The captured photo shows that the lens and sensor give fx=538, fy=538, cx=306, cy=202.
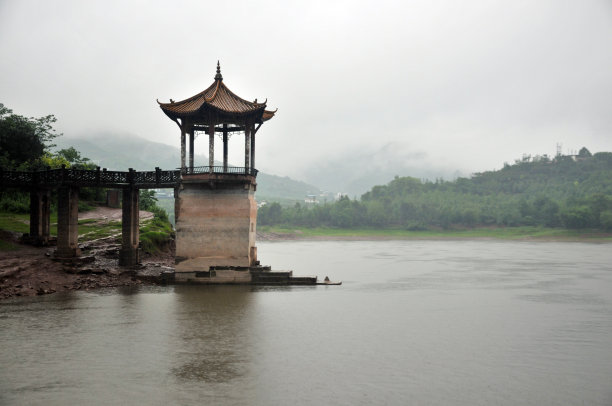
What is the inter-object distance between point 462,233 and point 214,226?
327ft

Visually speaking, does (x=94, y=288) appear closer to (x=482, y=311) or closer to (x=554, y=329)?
(x=482, y=311)

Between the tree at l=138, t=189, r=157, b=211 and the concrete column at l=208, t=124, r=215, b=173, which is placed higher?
the concrete column at l=208, t=124, r=215, b=173

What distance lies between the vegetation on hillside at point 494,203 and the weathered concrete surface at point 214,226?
289ft

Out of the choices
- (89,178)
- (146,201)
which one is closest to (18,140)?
(146,201)

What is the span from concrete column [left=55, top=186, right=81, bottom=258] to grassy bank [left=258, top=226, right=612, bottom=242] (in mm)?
91793

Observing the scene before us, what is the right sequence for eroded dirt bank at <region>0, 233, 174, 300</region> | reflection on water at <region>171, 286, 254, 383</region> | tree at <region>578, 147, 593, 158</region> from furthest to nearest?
tree at <region>578, 147, 593, 158</region>
eroded dirt bank at <region>0, 233, 174, 300</region>
reflection on water at <region>171, 286, 254, 383</region>

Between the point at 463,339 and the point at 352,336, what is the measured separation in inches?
169

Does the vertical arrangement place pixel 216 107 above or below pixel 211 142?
above

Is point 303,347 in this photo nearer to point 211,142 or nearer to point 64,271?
point 211,142

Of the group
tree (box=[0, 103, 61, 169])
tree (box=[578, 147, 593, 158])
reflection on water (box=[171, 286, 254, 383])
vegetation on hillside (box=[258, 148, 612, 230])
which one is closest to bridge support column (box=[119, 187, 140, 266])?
reflection on water (box=[171, 286, 254, 383])

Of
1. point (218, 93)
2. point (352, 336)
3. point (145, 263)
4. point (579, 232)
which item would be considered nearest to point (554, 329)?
point (352, 336)

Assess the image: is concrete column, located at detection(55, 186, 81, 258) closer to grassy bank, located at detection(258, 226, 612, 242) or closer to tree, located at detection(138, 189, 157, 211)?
tree, located at detection(138, 189, 157, 211)

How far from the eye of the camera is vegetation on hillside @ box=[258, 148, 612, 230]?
111438mm

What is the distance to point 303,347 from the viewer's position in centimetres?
1906
